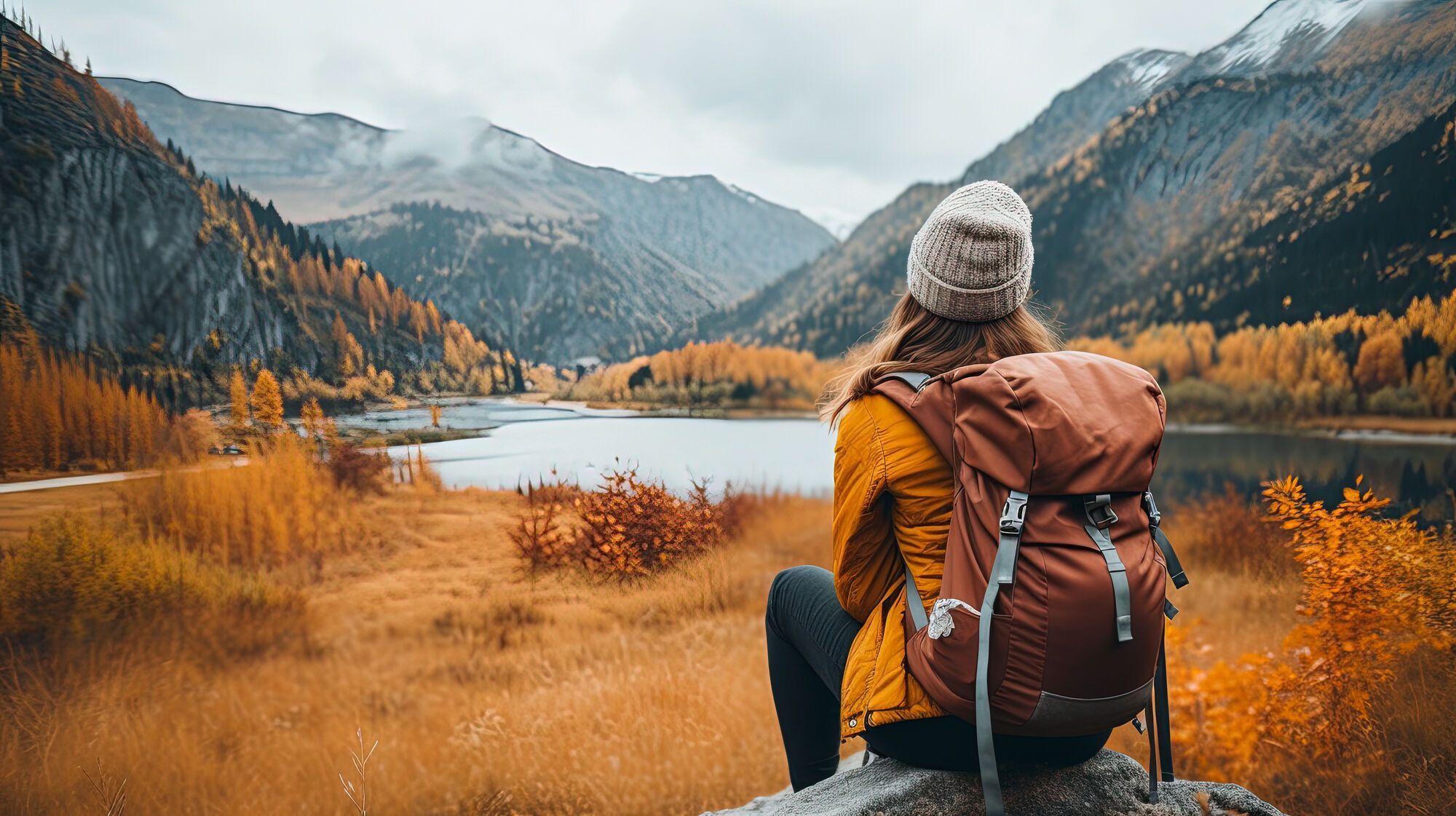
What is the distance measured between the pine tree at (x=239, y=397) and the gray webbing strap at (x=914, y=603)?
134 inches

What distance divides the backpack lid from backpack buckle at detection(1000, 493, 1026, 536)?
0.03 metres

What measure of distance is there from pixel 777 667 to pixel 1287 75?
469 centimetres

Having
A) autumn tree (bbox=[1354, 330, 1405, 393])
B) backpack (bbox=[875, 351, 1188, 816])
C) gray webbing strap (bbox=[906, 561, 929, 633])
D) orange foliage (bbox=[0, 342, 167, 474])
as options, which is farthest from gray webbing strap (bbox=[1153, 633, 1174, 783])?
orange foliage (bbox=[0, 342, 167, 474])

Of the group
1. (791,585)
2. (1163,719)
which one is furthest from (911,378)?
(1163,719)

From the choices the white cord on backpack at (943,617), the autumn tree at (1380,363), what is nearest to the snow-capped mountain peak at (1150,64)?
the autumn tree at (1380,363)

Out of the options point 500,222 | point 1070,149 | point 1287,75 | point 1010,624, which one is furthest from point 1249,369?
point 500,222

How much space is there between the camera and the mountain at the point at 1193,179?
13.6ft

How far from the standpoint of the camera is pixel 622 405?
512 cm

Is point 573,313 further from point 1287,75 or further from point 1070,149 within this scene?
point 1287,75

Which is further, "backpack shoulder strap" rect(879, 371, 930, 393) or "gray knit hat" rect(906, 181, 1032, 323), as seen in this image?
"gray knit hat" rect(906, 181, 1032, 323)

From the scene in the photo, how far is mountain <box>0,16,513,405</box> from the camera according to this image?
11.4ft

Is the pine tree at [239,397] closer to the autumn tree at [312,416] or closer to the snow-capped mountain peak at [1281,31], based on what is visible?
the autumn tree at [312,416]

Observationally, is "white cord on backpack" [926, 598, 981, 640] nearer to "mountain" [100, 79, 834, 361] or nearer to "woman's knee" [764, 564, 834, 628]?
"woman's knee" [764, 564, 834, 628]

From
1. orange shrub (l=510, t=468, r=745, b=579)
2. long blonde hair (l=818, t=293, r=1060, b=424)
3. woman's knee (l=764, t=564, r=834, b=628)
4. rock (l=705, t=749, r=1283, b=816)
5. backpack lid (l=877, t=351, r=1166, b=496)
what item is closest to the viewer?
backpack lid (l=877, t=351, r=1166, b=496)
